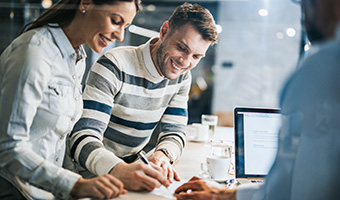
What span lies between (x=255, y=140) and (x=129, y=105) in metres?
0.54

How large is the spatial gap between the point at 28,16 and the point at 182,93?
4.37 feet

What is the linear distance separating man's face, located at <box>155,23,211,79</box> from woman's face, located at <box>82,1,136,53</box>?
0.48 metres

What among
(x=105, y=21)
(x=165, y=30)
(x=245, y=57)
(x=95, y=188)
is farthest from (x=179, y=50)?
(x=245, y=57)

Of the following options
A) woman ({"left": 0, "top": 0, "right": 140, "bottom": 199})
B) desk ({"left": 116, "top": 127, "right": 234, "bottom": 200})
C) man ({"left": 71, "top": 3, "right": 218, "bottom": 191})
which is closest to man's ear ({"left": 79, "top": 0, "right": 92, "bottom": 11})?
woman ({"left": 0, "top": 0, "right": 140, "bottom": 199})

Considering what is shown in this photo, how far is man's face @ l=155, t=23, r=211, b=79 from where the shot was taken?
150 cm

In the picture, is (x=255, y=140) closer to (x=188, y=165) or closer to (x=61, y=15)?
(x=188, y=165)

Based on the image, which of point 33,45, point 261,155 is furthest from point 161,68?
point 33,45

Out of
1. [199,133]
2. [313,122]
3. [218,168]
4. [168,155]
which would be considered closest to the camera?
[313,122]

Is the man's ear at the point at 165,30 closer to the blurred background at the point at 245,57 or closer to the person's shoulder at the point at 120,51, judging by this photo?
the person's shoulder at the point at 120,51

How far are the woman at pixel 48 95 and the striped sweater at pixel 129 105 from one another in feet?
0.65

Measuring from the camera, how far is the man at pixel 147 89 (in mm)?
1371

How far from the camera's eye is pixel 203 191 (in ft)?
3.48

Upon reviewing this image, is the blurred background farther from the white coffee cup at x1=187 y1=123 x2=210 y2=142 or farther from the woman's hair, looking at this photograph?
the woman's hair

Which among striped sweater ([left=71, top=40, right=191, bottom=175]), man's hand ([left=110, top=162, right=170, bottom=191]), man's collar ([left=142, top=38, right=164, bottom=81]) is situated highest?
man's collar ([left=142, top=38, right=164, bottom=81])
